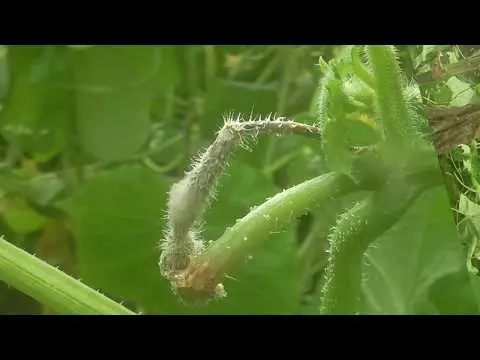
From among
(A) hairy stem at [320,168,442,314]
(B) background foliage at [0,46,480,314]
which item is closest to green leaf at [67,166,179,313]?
(B) background foliage at [0,46,480,314]

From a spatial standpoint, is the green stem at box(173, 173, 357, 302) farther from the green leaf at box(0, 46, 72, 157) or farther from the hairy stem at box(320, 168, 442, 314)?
the green leaf at box(0, 46, 72, 157)

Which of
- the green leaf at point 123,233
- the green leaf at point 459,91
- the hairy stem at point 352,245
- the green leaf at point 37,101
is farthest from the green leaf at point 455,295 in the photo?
the green leaf at point 37,101

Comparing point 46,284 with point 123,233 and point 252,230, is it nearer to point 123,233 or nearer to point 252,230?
point 123,233

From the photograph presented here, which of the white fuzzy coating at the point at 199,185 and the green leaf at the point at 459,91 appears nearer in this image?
the white fuzzy coating at the point at 199,185

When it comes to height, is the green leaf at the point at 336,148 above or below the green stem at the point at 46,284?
above

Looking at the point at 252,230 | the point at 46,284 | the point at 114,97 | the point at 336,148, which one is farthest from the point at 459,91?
the point at 46,284

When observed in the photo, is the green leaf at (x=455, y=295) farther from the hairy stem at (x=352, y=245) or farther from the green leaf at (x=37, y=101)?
the green leaf at (x=37, y=101)

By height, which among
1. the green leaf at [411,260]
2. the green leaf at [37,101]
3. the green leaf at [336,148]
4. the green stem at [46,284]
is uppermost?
the green leaf at [37,101]
